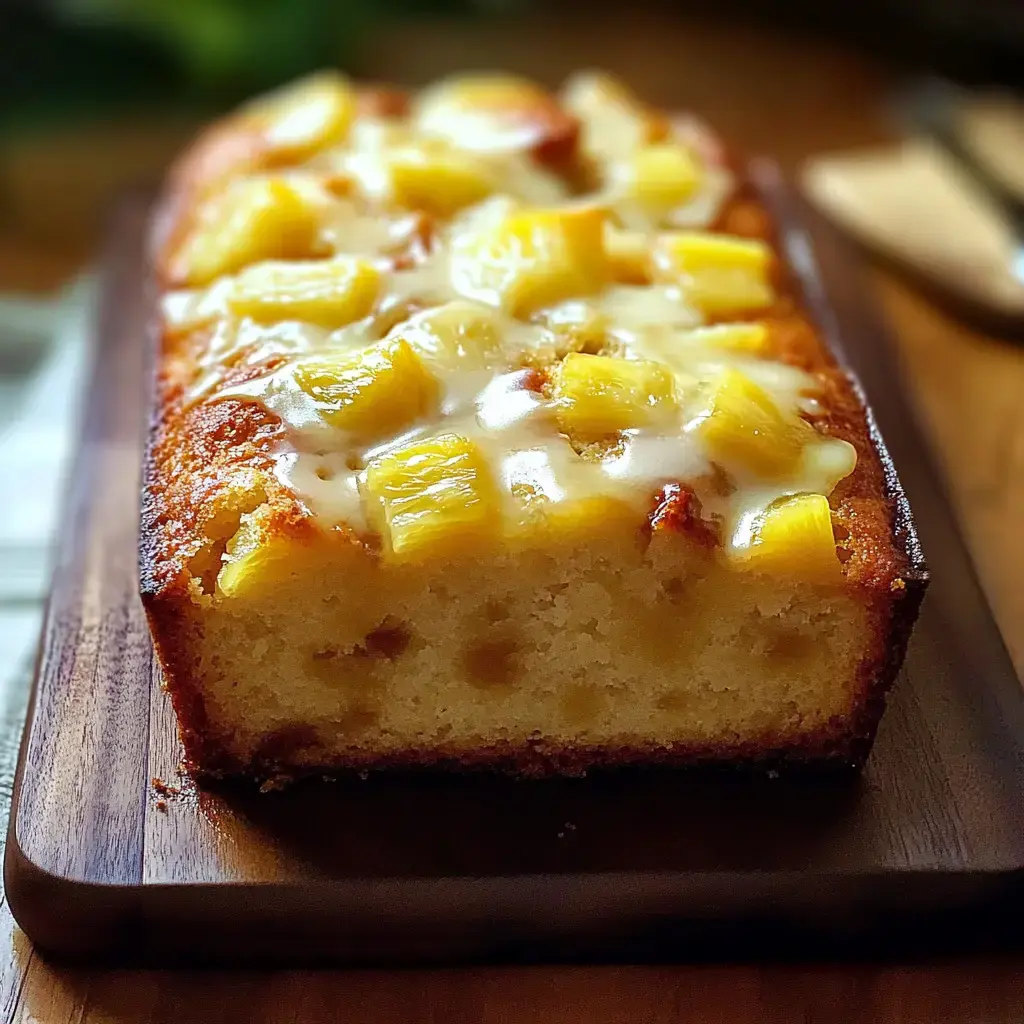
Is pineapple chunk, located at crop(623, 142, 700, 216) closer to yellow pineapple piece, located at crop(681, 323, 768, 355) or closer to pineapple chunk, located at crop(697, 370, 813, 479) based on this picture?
yellow pineapple piece, located at crop(681, 323, 768, 355)

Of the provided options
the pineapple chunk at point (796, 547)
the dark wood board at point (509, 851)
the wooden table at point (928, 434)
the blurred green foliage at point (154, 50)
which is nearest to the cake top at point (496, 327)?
the pineapple chunk at point (796, 547)

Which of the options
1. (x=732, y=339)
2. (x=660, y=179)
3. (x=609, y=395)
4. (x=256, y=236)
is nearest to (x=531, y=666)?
(x=609, y=395)

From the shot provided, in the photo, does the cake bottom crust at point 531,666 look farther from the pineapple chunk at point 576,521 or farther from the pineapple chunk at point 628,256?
the pineapple chunk at point 628,256

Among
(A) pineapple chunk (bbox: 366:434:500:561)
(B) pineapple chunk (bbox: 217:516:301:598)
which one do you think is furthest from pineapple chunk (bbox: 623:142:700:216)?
(B) pineapple chunk (bbox: 217:516:301:598)

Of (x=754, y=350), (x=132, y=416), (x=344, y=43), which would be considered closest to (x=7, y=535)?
(x=132, y=416)

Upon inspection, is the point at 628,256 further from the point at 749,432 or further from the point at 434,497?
the point at 434,497

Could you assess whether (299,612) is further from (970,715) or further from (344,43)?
Answer: (344,43)

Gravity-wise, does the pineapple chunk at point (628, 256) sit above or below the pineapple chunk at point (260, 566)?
above
